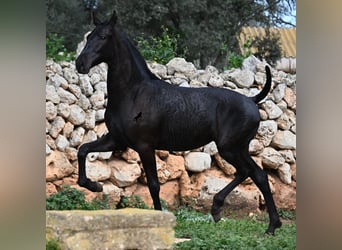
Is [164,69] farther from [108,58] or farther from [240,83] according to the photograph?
[108,58]

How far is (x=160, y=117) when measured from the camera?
393 cm

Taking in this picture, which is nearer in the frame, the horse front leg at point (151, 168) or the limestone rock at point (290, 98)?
the horse front leg at point (151, 168)

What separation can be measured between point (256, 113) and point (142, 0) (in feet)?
5.25

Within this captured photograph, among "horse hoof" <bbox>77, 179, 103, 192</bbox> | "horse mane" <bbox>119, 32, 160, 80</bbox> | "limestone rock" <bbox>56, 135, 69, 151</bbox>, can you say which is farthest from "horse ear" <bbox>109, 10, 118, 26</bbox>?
"limestone rock" <bbox>56, 135, 69, 151</bbox>

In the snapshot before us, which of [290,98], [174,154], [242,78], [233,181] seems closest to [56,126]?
[174,154]

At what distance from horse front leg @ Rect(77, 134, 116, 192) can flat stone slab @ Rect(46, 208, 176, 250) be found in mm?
829

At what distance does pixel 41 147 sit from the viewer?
5.97 ft

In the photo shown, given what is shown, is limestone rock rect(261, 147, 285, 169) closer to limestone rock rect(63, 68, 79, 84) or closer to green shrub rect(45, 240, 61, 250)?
limestone rock rect(63, 68, 79, 84)

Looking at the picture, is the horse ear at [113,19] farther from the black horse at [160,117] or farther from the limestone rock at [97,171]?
the limestone rock at [97,171]

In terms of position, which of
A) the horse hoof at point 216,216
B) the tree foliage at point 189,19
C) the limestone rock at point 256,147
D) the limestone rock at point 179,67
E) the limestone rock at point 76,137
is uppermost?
the tree foliage at point 189,19

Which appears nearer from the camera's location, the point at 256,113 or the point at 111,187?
the point at 256,113

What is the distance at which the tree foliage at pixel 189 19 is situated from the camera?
4871 millimetres

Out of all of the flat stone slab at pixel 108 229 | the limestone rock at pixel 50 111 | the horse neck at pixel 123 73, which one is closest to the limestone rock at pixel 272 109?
the horse neck at pixel 123 73

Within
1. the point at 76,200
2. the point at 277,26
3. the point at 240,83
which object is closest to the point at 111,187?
the point at 76,200
